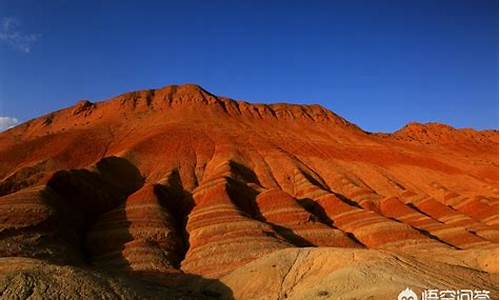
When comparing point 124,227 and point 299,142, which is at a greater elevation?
point 299,142

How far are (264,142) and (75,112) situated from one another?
1845 inches

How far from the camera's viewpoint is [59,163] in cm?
8325

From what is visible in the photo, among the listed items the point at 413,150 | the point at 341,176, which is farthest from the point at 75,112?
the point at 413,150

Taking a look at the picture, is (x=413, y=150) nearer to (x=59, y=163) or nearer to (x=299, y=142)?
(x=299, y=142)

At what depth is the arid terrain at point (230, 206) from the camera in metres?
26.2

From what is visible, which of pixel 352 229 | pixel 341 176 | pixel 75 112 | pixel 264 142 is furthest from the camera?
pixel 75 112

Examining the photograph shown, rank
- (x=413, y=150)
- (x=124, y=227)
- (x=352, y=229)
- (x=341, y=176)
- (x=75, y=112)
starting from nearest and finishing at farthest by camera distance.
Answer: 1. (x=124, y=227)
2. (x=352, y=229)
3. (x=341, y=176)
4. (x=413, y=150)
5. (x=75, y=112)

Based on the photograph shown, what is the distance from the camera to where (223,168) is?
8006 centimetres

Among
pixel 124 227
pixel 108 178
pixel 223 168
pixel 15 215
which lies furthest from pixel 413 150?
pixel 15 215

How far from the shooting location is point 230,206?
200 feet

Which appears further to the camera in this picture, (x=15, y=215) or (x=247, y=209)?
(x=247, y=209)

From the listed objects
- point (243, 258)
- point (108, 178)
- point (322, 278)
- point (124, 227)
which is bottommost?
point (322, 278)

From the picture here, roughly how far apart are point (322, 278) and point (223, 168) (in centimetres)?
5414

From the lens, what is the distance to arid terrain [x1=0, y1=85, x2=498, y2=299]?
2619cm
